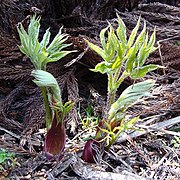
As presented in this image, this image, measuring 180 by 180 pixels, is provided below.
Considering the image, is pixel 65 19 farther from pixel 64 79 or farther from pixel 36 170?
pixel 36 170

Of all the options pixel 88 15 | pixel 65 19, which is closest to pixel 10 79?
pixel 65 19

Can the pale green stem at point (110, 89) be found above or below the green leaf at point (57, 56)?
below

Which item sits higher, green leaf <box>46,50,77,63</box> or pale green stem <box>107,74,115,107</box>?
green leaf <box>46,50,77,63</box>

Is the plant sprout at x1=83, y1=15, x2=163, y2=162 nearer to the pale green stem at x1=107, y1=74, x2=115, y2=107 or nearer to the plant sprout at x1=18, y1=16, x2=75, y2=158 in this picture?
the pale green stem at x1=107, y1=74, x2=115, y2=107

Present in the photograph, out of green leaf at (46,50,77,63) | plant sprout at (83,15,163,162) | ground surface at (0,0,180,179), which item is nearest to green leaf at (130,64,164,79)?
plant sprout at (83,15,163,162)

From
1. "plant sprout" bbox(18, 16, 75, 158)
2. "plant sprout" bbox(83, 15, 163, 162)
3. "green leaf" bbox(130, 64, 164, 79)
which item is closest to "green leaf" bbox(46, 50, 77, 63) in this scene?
"plant sprout" bbox(18, 16, 75, 158)

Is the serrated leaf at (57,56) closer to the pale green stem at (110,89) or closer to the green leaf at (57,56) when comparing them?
the green leaf at (57,56)

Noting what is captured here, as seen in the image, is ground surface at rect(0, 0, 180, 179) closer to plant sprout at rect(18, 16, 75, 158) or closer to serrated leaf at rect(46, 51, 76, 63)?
plant sprout at rect(18, 16, 75, 158)

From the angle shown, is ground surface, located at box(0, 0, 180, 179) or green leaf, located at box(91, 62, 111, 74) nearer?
green leaf, located at box(91, 62, 111, 74)

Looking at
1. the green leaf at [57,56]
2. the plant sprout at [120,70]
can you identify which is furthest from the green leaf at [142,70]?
the green leaf at [57,56]
